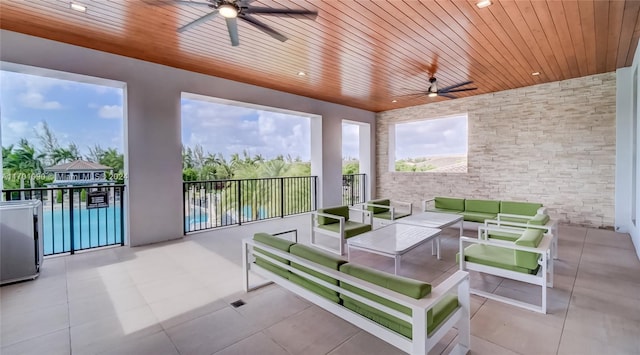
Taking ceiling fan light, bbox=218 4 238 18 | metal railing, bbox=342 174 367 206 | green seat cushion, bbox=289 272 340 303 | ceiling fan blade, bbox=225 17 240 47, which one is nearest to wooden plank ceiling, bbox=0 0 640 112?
ceiling fan blade, bbox=225 17 240 47

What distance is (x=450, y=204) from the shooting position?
5895 millimetres

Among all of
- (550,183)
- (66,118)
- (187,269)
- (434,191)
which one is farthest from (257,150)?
(550,183)

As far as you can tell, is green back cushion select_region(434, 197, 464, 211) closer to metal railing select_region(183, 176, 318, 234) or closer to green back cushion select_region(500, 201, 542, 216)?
green back cushion select_region(500, 201, 542, 216)

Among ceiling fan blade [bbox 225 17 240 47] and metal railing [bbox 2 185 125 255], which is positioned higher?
ceiling fan blade [bbox 225 17 240 47]

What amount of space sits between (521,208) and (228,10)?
18.6ft

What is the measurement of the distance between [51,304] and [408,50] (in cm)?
540

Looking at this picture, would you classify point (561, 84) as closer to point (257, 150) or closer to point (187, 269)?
point (187, 269)

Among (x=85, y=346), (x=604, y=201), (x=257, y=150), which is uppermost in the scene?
(x=257, y=150)

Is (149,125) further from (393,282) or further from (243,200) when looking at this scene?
(393,282)

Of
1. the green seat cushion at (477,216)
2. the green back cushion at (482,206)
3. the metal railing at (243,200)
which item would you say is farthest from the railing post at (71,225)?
the green back cushion at (482,206)

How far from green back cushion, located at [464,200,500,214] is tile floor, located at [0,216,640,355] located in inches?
61.1

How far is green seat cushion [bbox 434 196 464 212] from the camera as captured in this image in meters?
5.80

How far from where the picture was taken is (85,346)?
207cm

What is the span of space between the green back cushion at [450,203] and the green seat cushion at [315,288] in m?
4.65
